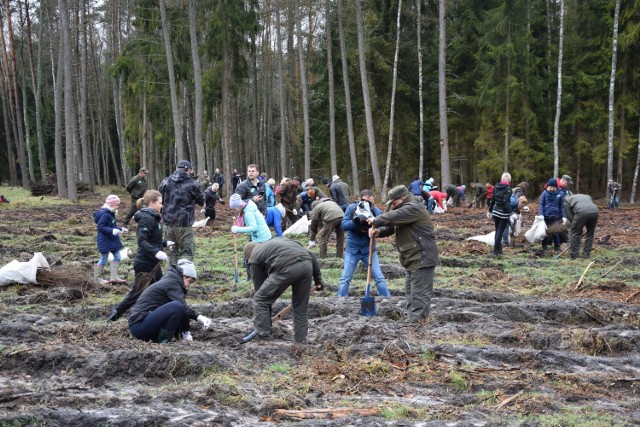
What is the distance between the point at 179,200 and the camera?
1062 centimetres

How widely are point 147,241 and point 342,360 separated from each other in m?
3.72

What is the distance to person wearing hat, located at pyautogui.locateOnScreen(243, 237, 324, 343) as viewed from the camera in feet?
24.2

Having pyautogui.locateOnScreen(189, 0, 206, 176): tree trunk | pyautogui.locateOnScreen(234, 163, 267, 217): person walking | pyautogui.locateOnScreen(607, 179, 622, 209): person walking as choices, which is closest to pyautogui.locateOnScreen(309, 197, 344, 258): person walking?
pyautogui.locateOnScreen(234, 163, 267, 217): person walking

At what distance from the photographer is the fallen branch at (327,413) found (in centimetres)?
534

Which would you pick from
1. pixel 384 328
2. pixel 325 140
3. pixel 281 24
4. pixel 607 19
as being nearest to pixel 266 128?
pixel 325 140

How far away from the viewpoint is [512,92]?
35.2 metres

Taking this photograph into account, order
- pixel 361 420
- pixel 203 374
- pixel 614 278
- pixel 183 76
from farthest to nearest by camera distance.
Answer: pixel 183 76
pixel 614 278
pixel 203 374
pixel 361 420

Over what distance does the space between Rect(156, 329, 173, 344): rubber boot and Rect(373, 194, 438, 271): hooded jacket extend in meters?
3.06

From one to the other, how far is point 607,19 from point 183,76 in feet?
72.6

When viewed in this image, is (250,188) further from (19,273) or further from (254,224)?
(19,273)

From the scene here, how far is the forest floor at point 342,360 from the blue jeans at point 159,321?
0.16m

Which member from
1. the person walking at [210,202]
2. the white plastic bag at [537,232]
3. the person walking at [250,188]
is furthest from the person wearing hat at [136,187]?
the white plastic bag at [537,232]

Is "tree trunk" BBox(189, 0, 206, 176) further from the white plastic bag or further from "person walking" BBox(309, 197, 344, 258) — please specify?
the white plastic bag

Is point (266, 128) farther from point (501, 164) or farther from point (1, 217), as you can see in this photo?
point (1, 217)
